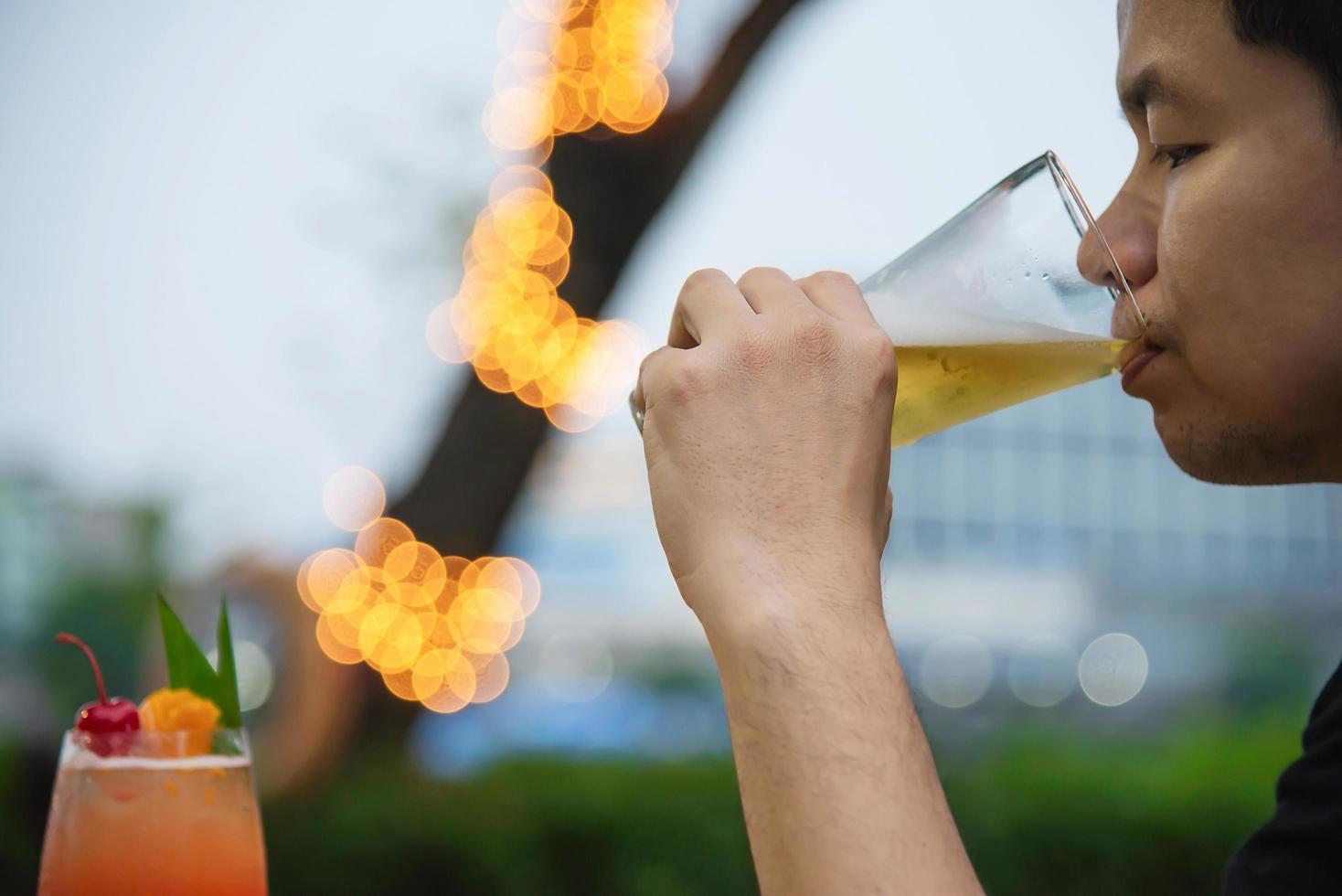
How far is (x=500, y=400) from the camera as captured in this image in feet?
10.4

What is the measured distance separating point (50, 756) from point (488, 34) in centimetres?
223

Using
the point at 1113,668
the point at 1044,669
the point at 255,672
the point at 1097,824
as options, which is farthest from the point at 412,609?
the point at 1044,669

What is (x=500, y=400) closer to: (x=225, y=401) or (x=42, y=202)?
(x=225, y=401)

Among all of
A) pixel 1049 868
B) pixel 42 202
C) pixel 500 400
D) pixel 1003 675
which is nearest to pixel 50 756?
pixel 500 400

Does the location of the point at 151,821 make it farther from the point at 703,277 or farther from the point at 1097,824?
the point at 1097,824

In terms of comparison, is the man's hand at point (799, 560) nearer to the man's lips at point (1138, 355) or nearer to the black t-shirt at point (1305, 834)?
the man's lips at point (1138, 355)

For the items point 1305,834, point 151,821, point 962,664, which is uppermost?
point 962,664

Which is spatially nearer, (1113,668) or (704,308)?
(704,308)

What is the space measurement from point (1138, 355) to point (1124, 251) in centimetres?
9

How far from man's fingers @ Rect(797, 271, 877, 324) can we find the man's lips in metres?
0.24

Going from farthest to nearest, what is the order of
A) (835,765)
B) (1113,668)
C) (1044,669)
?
(1044,669) < (1113,668) < (835,765)

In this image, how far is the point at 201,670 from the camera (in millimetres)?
955

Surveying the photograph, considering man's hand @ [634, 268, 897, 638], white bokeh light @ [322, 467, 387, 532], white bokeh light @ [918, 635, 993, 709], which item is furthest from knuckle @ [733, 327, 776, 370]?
white bokeh light @ [918, 635, 993, 709]

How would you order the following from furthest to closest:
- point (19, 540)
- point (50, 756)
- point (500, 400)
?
point (19, 540) < point (500, 400) < point (50, 756)
